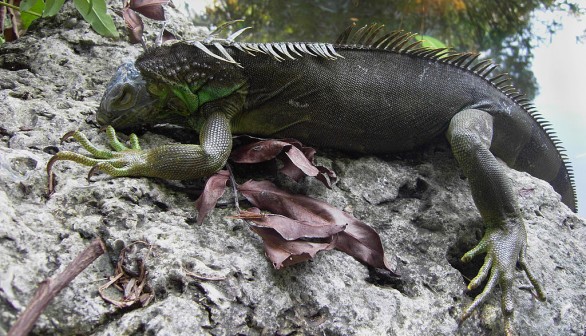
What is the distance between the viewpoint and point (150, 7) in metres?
2.62

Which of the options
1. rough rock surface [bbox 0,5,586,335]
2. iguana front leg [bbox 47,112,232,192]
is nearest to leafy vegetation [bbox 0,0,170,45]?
rough rock surface [bbox 0,5,586,335]

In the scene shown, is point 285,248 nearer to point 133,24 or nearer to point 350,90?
point 350,90

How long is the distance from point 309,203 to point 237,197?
28cm

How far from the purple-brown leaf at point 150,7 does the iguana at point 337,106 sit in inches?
13.8

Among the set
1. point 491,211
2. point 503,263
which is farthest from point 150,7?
point 503,263

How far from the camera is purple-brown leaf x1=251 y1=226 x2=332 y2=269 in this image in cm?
169

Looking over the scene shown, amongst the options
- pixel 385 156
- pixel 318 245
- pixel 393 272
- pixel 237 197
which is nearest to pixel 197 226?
pixel 237 197

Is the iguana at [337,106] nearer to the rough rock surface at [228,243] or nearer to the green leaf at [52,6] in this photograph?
the rough rock surface at [228,243]

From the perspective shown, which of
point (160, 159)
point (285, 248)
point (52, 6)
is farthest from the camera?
point (52, 6)

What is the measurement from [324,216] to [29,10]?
2084 mm

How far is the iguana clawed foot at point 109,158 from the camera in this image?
1852 millimetres

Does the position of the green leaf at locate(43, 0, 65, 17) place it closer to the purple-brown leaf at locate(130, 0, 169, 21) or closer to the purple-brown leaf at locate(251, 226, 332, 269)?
the purple-brown leaf at locate(130, 0, 169, 21)

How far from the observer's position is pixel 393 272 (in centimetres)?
194

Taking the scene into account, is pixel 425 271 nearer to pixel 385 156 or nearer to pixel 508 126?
pixel 385 156
